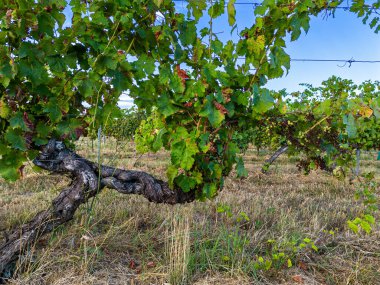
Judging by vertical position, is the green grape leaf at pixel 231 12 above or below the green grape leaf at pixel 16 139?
above

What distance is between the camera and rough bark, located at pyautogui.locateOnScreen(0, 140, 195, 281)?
2623mm

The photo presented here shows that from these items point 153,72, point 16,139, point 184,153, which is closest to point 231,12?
point 153,72

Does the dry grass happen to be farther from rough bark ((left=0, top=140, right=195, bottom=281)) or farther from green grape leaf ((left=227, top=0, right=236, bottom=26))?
green grape leaf ((left=227, top=0, right=236, bottom=26))

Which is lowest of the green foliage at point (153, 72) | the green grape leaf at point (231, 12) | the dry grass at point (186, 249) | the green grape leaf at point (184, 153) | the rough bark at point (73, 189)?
the dry grass at point (186, 249)

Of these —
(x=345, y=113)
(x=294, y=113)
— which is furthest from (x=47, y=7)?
(x=345, y=113)

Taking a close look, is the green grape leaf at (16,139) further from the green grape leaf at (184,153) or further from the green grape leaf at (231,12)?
the green grape leaf at (231,12)

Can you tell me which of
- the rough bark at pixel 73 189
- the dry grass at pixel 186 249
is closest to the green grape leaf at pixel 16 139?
the rough bark at pixel 73 189

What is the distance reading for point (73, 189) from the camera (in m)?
2.67

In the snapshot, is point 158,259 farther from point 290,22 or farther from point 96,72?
point 290,22

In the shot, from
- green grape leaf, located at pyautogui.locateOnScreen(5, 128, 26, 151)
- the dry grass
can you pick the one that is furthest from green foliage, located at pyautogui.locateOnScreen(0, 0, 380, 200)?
the dry grass

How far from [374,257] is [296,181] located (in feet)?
14.6

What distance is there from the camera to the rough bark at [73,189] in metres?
2.62

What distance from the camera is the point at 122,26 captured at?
2.27 meters

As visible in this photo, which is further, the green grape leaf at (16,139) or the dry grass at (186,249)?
the dry grass at (186,249)
